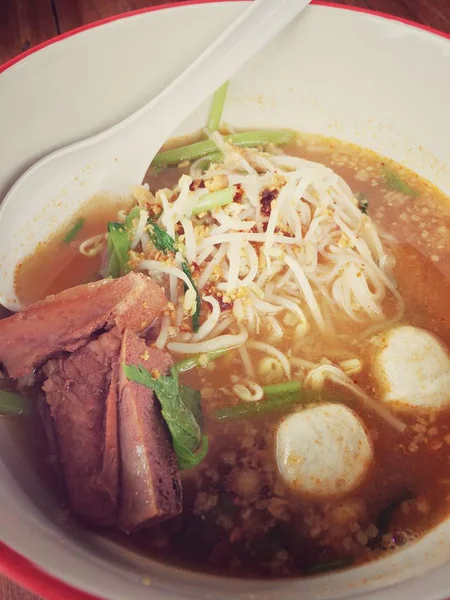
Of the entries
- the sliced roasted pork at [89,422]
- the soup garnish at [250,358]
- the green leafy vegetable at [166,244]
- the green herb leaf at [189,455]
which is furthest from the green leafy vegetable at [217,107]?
the green herb leaf at [189,455]

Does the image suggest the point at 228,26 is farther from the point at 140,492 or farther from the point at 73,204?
the point at 140,492

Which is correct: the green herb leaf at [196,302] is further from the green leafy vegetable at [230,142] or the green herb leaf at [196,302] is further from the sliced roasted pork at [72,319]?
the green leafy vegetable at [230,142]

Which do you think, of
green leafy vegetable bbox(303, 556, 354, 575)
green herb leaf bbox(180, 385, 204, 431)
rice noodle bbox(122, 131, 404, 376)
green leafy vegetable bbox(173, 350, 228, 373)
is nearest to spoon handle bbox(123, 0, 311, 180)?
rice noodle bbox(122, 131, 404, 376)

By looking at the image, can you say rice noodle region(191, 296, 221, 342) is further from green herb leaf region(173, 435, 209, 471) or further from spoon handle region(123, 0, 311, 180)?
spoon handle region(123, 0, 311, 180)

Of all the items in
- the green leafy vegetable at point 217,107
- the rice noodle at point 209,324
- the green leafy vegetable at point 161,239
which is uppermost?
the green leafy vegetable at point 217,107

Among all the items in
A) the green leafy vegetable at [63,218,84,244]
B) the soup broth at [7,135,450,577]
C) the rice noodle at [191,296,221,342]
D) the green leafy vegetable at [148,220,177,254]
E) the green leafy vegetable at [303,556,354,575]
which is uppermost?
the green leafy vegetable at [63,218,84,244]

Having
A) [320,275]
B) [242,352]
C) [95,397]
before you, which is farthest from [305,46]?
[95,397]
